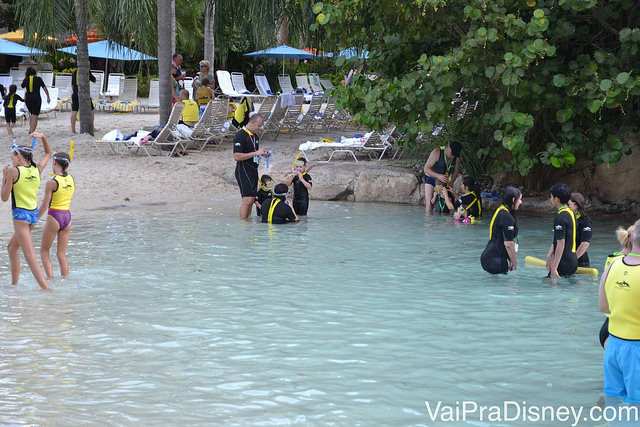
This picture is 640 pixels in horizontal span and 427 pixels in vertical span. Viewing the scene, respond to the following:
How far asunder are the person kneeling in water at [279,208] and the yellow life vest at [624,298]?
779 centimetres

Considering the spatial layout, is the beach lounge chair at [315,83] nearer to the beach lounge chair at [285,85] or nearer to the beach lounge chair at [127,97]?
the beach lounge chair at [285,85]

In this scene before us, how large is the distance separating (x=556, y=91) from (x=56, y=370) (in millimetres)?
8705

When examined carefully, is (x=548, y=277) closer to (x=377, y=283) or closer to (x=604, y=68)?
(x=377, y=283)

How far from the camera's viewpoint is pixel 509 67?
10.8m

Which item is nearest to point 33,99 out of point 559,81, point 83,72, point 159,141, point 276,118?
point 83,72

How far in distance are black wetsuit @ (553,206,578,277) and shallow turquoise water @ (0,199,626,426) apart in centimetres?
19

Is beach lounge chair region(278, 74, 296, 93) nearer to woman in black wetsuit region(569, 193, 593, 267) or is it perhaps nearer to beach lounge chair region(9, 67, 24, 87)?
beach lounge chair region(9, 67, 24, 87)

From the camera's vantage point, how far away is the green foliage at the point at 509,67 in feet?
35.4

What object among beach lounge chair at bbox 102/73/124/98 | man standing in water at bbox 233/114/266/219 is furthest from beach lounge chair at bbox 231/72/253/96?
man standing in water at bbox 233/114/266/219

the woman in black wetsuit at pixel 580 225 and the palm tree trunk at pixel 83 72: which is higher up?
the palm tree trunk at pixel 83 72

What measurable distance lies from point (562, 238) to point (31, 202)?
5.14m

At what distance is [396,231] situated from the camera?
11.9 metres

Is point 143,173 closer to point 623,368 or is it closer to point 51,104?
point 51,104

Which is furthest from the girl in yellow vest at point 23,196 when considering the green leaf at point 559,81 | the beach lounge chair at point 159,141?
the beach lounge chair at point 159,141
